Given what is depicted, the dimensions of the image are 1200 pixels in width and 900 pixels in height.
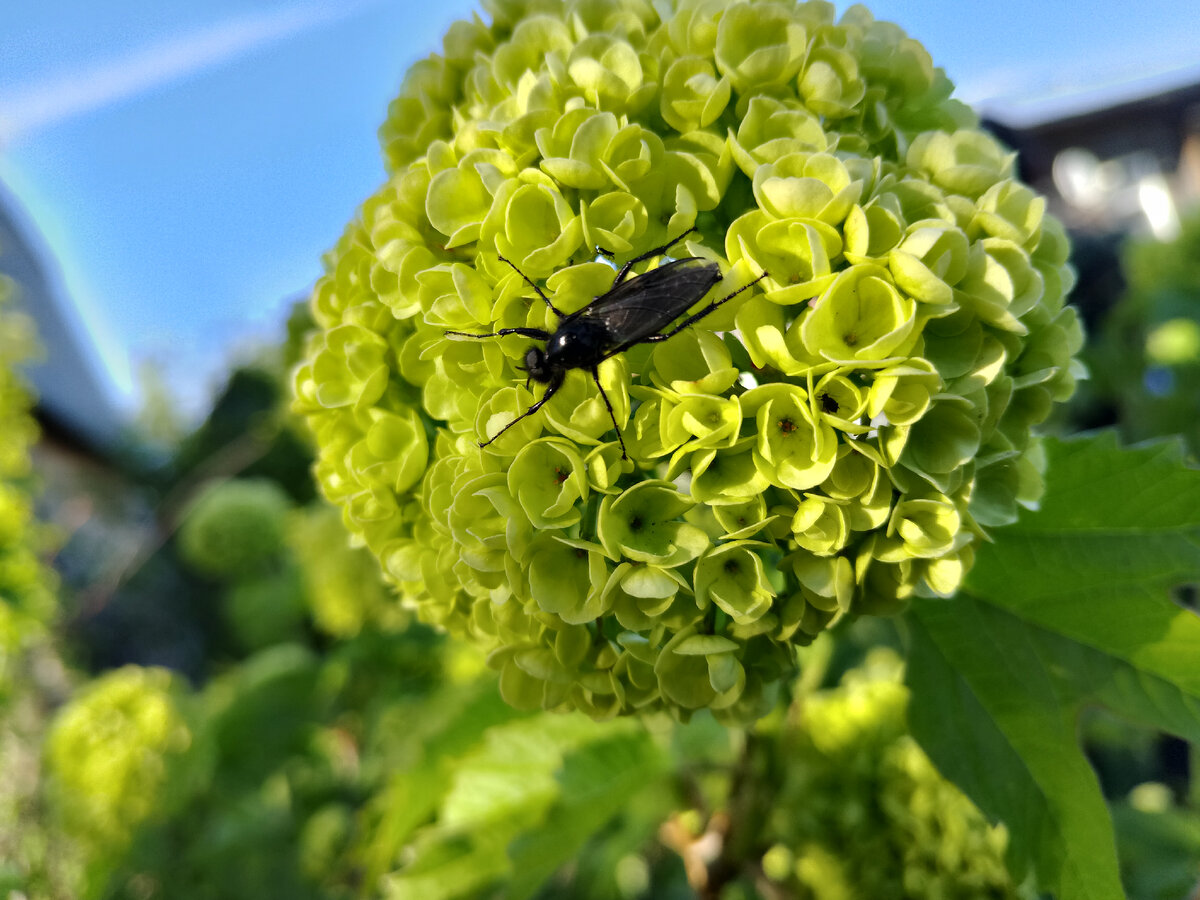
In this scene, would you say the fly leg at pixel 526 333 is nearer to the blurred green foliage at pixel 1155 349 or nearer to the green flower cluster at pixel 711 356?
the green flower cluster at pixel 711 356

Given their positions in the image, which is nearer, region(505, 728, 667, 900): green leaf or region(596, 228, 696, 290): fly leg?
region(596, 228, 696, 290): fly leg

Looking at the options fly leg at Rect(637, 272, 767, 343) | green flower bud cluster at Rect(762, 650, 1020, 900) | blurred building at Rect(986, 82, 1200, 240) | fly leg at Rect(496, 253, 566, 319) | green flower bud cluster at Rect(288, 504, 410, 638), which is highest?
fly leg at Rect(496, 253, 566, 319)

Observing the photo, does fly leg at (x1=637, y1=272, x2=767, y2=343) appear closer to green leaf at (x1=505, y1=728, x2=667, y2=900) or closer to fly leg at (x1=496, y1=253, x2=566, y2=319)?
fly leg at (x1=496, y1=253, x2=566, y2=319)

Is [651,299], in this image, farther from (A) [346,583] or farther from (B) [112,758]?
(B) [112,758]

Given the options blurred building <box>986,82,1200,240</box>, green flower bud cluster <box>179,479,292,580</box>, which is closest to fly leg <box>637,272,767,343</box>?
green flower bud cluster <box>179,479,292,580</box>

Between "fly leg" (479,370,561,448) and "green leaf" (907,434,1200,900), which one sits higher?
"fly leg" (479,370,561,448)

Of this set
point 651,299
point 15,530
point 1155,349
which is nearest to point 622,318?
point 651,299

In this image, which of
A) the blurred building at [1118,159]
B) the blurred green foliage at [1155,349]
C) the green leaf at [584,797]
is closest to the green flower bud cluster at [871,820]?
the green leaf at [584,797]
